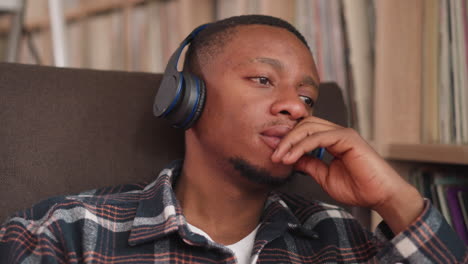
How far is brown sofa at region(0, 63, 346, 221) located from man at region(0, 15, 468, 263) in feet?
0.19

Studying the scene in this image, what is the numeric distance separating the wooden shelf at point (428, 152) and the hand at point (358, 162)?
36 cm

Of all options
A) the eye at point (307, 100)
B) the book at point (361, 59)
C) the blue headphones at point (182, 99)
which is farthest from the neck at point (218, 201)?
the book at point (361, 59)

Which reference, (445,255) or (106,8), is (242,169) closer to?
(445,255)

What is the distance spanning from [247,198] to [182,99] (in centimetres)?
25

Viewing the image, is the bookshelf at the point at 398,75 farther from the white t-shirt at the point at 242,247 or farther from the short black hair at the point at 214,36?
the white t-shirt at the point at 242,247

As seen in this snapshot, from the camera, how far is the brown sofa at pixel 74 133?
0.99 metres

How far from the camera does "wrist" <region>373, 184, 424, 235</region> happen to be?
2.99ft

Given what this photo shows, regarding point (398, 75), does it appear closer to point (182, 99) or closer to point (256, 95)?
point (256, 95)

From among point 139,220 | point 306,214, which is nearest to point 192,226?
point 139,220

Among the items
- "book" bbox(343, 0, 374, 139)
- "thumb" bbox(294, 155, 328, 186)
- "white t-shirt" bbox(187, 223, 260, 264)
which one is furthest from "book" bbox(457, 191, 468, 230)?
"white t-shirt" bbox(187, 223, 260, 264)

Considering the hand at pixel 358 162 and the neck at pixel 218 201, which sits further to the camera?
the neck at pixel 218 201

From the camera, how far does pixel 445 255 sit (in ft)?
2.90

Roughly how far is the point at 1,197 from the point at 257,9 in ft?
4.05

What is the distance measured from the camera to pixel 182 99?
968mm
